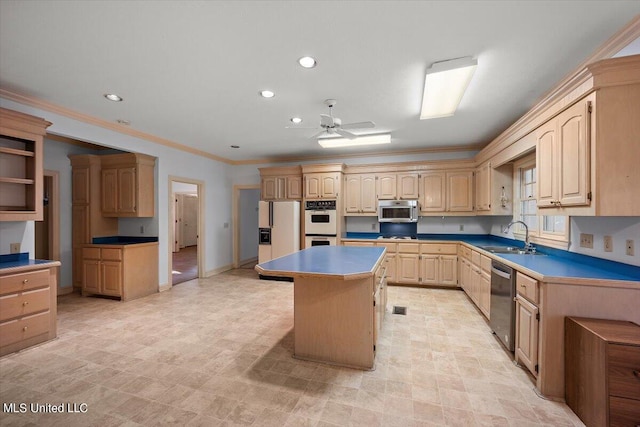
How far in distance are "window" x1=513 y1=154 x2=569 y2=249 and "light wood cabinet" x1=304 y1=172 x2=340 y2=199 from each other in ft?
9.35

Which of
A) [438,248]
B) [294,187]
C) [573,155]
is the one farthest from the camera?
[294,187]

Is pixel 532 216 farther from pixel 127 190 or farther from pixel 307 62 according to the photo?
pixel 127 190

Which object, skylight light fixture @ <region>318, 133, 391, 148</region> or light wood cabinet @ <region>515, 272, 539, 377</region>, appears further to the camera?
skylight light fixture @ <region>318, 133, 391, 148</region>

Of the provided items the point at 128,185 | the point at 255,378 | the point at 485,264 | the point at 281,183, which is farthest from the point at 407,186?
the point at 128,185

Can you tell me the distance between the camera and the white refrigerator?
17.4 feet

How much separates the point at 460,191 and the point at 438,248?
3.66 feet

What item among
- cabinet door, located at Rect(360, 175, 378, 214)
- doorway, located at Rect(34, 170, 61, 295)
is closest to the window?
cabinet door, located at Rect(360, 175, 378, 214)

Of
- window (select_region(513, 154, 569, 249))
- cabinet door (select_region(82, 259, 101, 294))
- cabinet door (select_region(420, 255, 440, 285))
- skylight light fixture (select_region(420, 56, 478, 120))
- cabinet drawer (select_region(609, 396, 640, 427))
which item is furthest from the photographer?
cabinet door (select_region(420, 255, 440, 285))

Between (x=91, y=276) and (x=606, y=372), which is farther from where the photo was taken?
(x=91, y=276)

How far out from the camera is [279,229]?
537 centimetres

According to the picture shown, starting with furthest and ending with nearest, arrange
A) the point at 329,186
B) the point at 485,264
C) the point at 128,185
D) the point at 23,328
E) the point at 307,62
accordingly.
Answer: the point at 329,186, the point at 128,185, the point at 485,264, the point at 23,328, the point at 307,62

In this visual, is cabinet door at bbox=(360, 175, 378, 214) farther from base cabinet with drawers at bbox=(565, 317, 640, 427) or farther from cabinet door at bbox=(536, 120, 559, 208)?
base cabinet with drawers at bbox=(565, 317, 640, 427)

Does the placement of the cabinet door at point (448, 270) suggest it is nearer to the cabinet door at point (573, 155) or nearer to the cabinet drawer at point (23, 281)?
the cabinet door at point (573, 155)

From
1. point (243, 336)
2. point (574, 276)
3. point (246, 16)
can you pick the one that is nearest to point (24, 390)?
point (243, 336)
